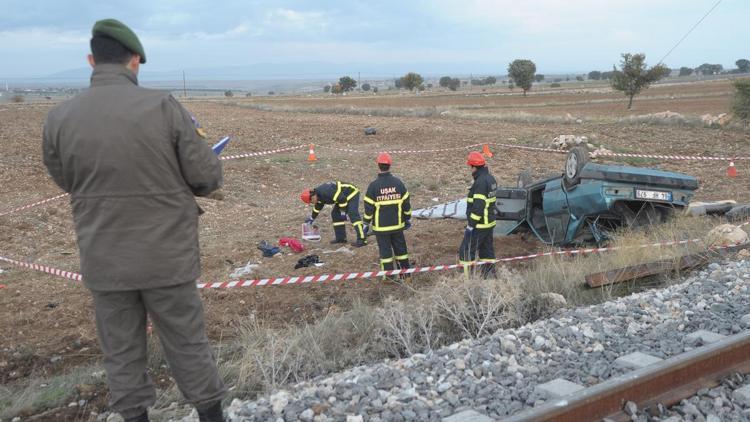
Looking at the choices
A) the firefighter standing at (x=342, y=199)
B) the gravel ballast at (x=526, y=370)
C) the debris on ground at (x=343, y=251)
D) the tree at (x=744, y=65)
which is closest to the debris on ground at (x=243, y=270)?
the debris on ground at (x=343, y=251)

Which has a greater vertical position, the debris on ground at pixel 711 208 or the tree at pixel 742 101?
the tree at pixel 742 101

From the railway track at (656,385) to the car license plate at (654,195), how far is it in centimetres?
346

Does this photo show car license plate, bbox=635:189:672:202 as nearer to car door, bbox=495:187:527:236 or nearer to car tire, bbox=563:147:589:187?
car tire, bbox=563:147:589:187

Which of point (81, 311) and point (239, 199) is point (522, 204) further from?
point (239, 199)

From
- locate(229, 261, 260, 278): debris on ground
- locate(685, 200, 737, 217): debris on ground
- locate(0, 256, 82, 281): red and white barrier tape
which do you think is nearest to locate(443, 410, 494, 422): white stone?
locate(229, 261, 260, 278): debris on ground

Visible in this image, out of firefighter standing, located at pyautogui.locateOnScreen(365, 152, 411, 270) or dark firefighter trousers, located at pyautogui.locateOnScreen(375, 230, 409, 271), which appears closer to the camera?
firefighter standing, located at pyautogui.locateOnScreen(365, 152, 411, 270)

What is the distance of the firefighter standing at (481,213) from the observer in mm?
7586

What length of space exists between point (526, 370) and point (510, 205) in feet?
17.3

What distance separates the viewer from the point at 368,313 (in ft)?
17.4

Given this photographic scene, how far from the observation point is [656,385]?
144 inches

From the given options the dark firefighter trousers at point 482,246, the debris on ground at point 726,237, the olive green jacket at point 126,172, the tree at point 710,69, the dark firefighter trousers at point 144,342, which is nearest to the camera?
the olive green jacket at point 126,172

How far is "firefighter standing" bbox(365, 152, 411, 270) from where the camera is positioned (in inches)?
308

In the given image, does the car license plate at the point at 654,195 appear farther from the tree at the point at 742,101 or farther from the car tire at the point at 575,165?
the tree at the point at 742,101

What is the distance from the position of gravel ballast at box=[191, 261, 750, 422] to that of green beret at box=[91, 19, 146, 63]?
194cm
